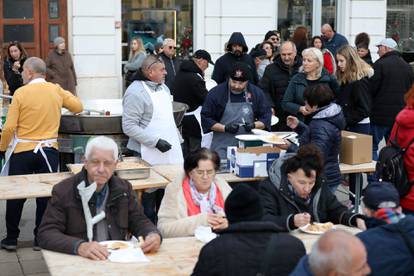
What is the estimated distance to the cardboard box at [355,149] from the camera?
778 centimetres

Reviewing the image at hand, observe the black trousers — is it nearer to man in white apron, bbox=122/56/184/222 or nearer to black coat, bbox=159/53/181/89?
man in white apron, bbox=122/56/184/222

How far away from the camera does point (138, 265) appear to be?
15.6ft

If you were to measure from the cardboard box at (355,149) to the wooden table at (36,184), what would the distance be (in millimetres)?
1881

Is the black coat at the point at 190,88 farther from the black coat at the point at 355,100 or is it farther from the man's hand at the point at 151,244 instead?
the man's hand at the point at 151,244

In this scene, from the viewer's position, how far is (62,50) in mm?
14836

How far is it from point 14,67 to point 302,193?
7948 millimetres

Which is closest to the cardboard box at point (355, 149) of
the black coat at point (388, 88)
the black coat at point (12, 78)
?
the black coat at point (388, 88)

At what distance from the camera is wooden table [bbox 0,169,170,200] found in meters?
6.30

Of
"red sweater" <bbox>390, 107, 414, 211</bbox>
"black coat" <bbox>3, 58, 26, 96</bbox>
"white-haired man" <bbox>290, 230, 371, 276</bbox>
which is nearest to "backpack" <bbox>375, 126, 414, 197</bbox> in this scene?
"red sweater" <bbox>390, 107, 414, 211</bbox>

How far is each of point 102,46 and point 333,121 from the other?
9605mm


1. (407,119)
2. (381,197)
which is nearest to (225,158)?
(407,119)

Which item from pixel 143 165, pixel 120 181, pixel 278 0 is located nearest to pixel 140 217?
pixel 120 181

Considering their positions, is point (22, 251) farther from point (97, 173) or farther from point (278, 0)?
point (278, 0)

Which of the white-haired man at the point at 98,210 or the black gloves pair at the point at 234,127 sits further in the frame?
the black gloves pair at the point at 234,127
